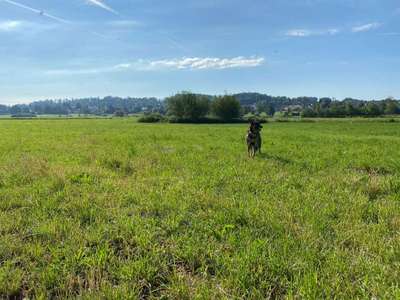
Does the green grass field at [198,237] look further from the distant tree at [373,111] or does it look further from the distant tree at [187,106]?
the distant tree at [373,111]

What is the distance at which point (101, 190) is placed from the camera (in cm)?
794

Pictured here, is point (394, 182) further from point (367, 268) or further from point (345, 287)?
point (345, 287)

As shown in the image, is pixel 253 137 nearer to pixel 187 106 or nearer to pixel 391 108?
pixel 187 106

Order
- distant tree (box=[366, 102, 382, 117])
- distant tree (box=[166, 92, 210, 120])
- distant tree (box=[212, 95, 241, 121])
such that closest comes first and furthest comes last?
distant tree (box=[166, 92, 210, 120])
distant tree (box=[212, 95, 241, 121])
distant tree (box=[366, 102, 382, 117])

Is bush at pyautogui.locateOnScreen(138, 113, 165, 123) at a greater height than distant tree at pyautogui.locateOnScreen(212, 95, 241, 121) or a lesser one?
lesser

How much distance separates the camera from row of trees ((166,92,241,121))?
86000mm

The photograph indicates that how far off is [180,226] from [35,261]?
212 centimetres

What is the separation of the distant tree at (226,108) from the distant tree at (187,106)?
2.66 meters

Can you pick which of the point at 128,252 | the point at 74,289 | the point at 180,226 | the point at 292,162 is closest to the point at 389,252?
the point at 180,226

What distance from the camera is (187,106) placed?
86.1 metres

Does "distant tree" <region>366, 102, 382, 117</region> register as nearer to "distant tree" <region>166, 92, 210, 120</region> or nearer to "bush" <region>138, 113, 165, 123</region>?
"distant tree" <region>166, 92, 210, 120</region>

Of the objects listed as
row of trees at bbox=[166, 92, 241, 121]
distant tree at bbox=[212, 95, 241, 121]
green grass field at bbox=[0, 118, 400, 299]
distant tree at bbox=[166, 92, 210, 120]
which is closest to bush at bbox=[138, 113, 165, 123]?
row of trees at bbox=[166, 92, 241, 121]

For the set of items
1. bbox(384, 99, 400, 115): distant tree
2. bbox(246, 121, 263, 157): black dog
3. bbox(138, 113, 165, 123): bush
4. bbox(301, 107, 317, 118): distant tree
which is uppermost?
bbox(384, 99, 400, 115): distant tree

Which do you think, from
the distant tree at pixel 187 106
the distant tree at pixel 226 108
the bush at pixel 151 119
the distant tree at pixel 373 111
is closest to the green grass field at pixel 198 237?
the bush at pixel 151 119
